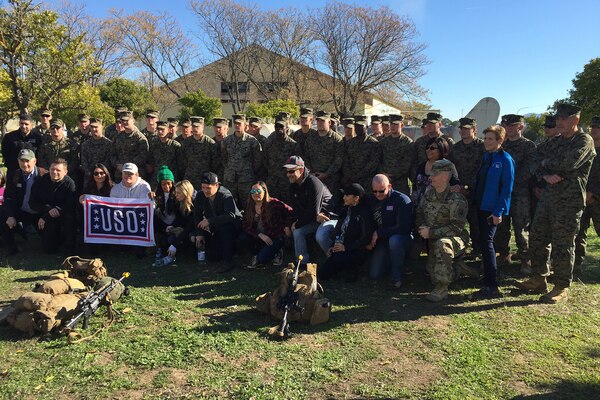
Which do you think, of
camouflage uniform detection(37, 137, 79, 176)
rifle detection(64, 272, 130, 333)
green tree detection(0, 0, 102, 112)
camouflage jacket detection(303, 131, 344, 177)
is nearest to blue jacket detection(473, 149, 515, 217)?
camouflage jacket detection(303, 131, 344, 177)

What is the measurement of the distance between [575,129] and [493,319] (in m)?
2.51

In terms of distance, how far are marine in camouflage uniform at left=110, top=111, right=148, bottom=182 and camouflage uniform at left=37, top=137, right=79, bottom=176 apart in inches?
37.4

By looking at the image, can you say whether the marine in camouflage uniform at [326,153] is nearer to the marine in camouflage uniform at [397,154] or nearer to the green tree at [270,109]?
the marine in camouflage uniform at [397,154]

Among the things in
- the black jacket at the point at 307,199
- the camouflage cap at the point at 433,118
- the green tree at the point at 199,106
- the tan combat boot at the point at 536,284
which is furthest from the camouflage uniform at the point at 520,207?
the green tree at the point at 199,106

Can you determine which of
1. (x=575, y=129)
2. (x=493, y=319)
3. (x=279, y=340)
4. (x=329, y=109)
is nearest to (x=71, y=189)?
(x=279, y=340)

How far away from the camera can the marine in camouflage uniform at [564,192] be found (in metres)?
5.12

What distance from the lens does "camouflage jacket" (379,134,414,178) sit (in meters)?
7.69

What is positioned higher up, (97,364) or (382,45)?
(382,45)

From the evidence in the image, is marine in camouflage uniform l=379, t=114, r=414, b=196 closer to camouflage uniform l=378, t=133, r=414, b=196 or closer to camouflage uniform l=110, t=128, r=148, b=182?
camouflage uniform l=378, t=133, r=414, b=196

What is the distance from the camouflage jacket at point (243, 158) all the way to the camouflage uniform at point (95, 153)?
2394 mm

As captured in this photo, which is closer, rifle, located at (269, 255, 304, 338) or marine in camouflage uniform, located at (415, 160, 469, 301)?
rifle, located at (269, 255, 304, 338)

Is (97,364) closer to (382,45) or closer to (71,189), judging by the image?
(71,189)

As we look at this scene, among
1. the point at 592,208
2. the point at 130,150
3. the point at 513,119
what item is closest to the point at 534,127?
the point at 513,119

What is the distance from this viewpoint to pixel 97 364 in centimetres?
381
